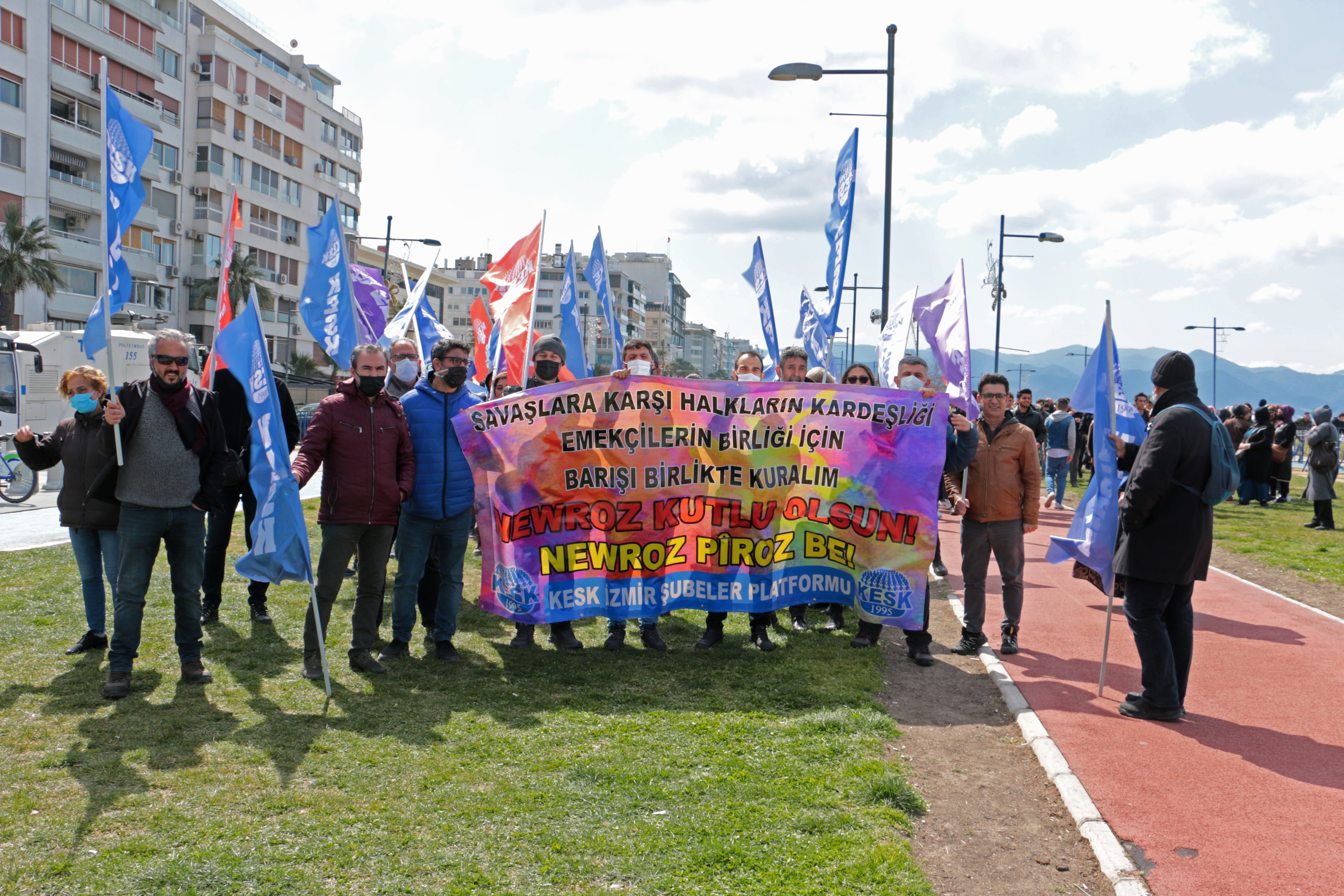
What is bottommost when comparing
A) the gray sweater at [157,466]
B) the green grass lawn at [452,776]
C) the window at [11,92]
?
the green grass lawn at [452,776]

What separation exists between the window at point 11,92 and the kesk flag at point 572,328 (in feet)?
126

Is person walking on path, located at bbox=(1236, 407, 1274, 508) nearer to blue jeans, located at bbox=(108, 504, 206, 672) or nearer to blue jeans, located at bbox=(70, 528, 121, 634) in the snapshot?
blue jeans, located at bbox=(108, 504, 206, 672)

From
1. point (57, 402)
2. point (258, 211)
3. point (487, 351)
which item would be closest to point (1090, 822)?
point (487, 351)

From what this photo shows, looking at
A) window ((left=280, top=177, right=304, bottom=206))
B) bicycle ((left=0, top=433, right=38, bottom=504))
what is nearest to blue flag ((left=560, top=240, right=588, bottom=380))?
bicycle ((left=0, top=433, right=38, bottom=504))

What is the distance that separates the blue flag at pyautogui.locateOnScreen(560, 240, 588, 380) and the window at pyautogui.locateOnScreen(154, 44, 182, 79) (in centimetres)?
4982

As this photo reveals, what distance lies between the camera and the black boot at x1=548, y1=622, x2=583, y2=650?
7246mm

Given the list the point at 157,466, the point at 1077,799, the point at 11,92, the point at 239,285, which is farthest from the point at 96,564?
the point at 239,285

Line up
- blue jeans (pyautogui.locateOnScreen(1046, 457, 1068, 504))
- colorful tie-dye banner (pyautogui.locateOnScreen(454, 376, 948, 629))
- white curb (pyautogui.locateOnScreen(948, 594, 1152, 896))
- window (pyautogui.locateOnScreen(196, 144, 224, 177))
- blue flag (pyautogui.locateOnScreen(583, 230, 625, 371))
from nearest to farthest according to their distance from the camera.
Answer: white curb (pyautogui.locateOnScreen(948, 594, 1152, 896)) → colorful tie-dye banner (pyautogui.locateOnScreen(454, 376, 948, 629)) → blue flag (pyautogui.locateOnScreen(583, 230, 625, 371)) → blue jeans (pyautogui.locateOnScreen(1046, 457, 1068, 504)) → window (pyautogui.locateOnScreen(196, 144, 224, 177))

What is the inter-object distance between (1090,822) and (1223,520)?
15952 millimetres

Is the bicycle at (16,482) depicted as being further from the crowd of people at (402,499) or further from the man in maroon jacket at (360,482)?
the man in maroon jacket at (360,482)

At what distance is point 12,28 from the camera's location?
40.4 meters

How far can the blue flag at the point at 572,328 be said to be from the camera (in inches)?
479

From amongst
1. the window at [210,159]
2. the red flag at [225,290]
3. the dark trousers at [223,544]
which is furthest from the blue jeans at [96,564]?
the window at [210,159]

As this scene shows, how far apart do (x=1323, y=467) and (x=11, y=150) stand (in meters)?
49.0
